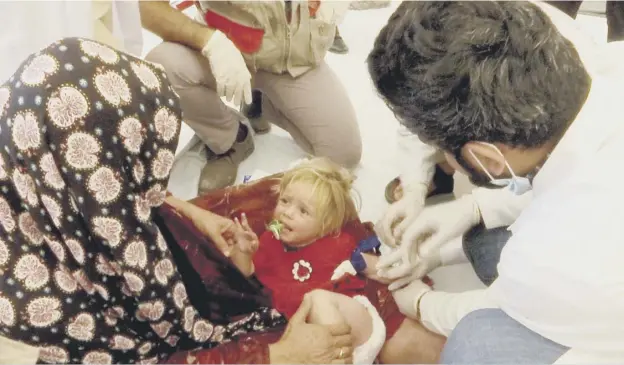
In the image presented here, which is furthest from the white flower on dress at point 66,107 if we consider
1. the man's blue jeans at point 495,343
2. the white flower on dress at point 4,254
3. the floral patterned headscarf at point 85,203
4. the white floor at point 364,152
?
the white floor at point 364,152

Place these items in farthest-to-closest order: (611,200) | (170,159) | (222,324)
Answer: (222,324), (170,159), (611,200)

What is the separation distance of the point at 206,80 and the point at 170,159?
733 millimetres

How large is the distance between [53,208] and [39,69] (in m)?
0.18

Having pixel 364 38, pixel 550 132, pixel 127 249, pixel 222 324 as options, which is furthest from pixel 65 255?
pixel 364 38

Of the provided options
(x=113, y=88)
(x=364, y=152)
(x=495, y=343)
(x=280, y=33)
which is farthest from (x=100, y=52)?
(x=364, y=152)

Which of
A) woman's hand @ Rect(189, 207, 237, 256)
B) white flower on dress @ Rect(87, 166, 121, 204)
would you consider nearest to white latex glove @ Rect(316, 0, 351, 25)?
woman's hand @ Rect(189, 207, 237, 256)

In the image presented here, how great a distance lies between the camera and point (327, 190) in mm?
1391

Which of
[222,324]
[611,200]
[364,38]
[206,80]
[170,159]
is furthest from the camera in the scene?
[364,38]

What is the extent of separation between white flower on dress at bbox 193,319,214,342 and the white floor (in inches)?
25.3

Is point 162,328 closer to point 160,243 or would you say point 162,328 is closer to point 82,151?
point 160,243

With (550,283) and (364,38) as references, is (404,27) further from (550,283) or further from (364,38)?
(364,38)

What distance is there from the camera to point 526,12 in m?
0.84

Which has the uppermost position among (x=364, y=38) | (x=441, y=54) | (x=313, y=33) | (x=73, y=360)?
(x=441, y=54)

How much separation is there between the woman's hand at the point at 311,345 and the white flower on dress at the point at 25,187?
0.51 metres
